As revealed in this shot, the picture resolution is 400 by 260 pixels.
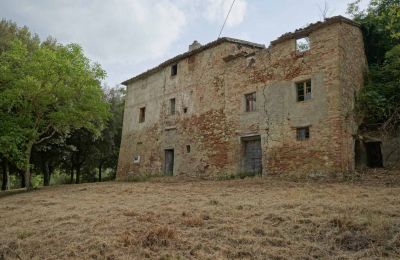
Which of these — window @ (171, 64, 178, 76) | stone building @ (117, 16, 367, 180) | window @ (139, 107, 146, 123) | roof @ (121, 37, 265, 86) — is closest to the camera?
stone building @ (117, 16, 367, 180)

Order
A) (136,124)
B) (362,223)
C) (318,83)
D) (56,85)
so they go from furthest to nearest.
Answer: (136,124), (56,85), (318,83), (362,223)

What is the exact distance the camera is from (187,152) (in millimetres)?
20281

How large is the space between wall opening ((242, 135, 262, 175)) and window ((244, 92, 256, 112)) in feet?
4.58

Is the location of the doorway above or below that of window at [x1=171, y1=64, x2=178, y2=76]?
below

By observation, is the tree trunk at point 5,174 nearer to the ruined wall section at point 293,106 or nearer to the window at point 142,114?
the window at point 142,114

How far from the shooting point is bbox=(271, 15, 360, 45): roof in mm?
14758

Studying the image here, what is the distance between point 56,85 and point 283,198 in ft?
42.2

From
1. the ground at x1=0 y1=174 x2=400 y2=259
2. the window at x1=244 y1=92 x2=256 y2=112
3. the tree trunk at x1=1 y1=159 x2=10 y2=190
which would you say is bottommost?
the ground at x1=0 y1=174 x2=400 y2=259

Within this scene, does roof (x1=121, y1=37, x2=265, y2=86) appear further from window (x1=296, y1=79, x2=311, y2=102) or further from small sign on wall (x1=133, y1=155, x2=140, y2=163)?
small sign on wall (x1=133, y1=155, x2=140, y2=163)

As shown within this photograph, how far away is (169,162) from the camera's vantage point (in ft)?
71.1

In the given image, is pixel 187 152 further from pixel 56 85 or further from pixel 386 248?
pixel 386 248

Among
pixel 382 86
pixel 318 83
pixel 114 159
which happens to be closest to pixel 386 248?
pixel 318 83

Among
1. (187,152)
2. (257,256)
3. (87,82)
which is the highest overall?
(87,82)

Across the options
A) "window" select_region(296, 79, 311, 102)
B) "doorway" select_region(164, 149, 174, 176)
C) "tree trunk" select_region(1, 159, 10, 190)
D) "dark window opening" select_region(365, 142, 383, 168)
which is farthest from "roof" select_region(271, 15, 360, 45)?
"tree trunk" select_region(1, 159, 10, 190)
